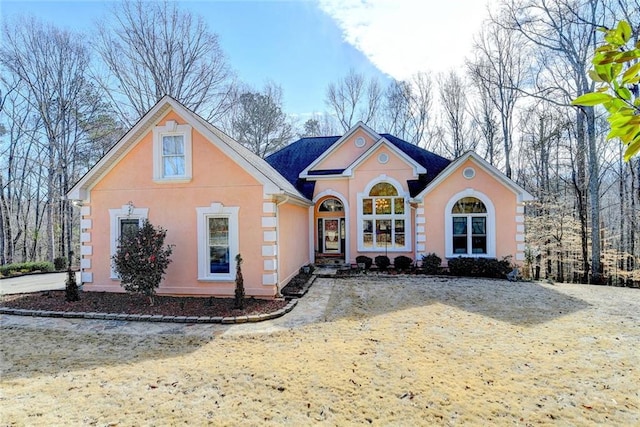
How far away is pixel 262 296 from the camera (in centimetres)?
934

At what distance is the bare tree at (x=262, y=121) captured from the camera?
26.2 metres

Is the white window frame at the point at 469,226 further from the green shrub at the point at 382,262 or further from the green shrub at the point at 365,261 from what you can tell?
the green shrub at the point at 365,261

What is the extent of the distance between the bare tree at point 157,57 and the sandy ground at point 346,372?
16554mm

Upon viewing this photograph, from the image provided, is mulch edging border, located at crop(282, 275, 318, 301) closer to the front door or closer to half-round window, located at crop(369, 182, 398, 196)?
the front door

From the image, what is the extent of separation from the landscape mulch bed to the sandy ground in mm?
1129

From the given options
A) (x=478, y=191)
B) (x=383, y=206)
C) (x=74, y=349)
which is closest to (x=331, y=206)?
(x=383, y=206)

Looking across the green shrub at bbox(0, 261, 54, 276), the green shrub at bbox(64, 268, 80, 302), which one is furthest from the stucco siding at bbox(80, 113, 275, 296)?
the green shrub at bbox(0, 261, 54, 276)

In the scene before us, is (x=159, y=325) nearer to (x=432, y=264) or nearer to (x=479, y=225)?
(x=432, y=264)

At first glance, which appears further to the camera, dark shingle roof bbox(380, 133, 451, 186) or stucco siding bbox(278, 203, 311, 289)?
dark shingle roof bbox(380, 133, 451, 186)

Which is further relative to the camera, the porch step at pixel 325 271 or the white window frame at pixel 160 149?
the porch step at pixel 325 271

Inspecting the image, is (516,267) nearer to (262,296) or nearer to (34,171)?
(262,296)

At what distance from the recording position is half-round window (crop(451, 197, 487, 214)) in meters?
13.6

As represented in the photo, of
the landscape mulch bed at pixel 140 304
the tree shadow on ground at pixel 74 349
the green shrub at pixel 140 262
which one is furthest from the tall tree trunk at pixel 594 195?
the green shrub at pixel 140 262

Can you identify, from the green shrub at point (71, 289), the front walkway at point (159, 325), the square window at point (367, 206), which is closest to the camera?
the front walkway at point (159, 325)
